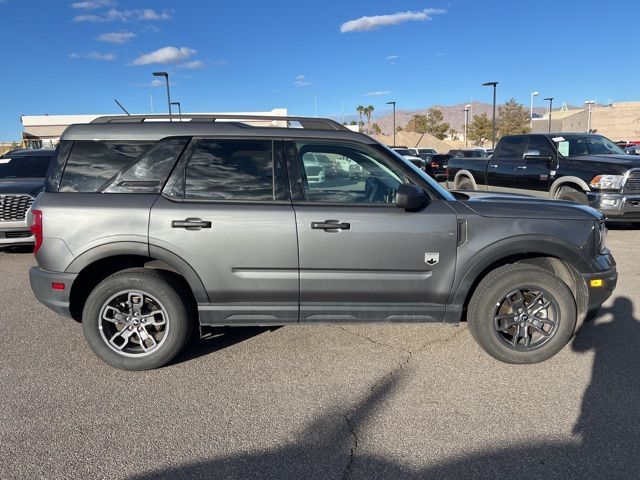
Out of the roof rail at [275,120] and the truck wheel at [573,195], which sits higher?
the roof rail at [275,120]

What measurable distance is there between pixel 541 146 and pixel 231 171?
7812 millimetres

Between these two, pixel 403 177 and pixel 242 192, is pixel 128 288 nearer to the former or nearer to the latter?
pixel 242 192

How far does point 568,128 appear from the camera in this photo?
77.8 metres

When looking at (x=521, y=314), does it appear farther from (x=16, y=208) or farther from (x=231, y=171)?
(x=16, y=208)

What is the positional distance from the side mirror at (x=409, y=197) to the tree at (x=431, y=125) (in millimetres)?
85154

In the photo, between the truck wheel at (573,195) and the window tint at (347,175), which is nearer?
the window tint at (347,175)

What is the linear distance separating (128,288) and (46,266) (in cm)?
66

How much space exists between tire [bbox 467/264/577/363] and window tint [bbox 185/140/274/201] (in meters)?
1.86

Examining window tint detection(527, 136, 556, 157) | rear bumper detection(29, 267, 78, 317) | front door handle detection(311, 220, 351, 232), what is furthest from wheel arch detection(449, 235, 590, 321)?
window tint detection(527, 136, 556, 157)

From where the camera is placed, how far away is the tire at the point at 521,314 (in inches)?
147

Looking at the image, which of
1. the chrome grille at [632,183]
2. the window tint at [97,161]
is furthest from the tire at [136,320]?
the chrome grille at [632,183]

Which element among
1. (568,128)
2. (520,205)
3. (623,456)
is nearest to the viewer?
(623,456)

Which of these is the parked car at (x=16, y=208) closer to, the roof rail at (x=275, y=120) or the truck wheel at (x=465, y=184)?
the roof rail at (x=275, y=120)

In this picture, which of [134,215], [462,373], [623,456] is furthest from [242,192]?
[623,456]
